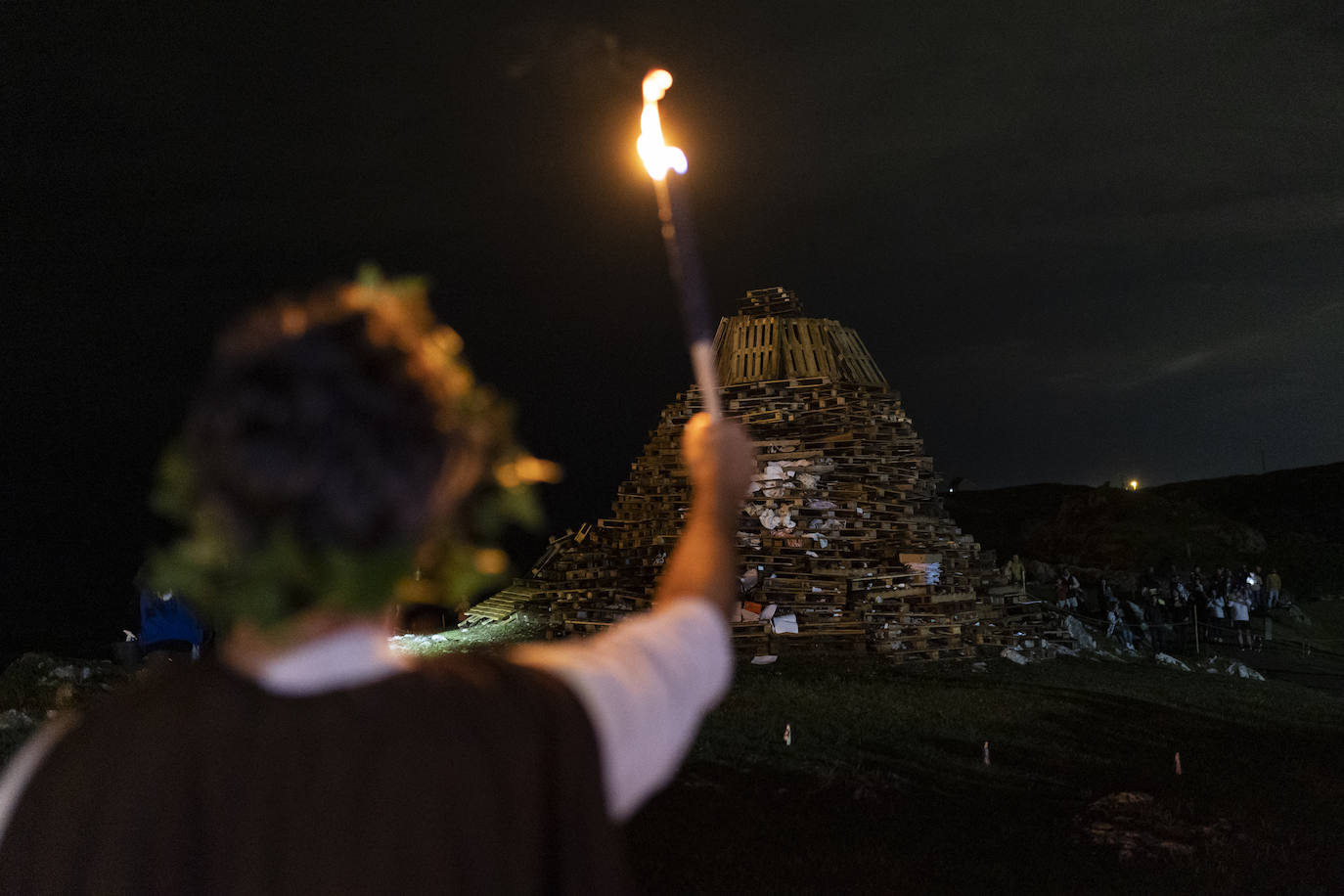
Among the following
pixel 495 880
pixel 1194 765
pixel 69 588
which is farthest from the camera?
pixel 69 588

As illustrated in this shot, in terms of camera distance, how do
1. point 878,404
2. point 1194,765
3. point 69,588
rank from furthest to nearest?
point 69,588
point 878,404
point 1194,765

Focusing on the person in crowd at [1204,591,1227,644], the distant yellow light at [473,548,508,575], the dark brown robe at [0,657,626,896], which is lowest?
the person in crowd at [1204,591,1227,644]

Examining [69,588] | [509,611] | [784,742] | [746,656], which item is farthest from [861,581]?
[69,588]

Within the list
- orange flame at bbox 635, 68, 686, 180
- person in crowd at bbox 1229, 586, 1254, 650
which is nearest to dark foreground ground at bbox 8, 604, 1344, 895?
orange flame at bbox 635, 68, 686, 180

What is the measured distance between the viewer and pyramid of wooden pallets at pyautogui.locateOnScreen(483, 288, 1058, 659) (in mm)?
17516

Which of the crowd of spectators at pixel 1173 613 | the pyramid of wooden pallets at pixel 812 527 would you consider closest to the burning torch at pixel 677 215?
the pyramid of wooden pallets at pixel 812 527

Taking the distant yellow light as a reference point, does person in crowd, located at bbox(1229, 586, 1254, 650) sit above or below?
below

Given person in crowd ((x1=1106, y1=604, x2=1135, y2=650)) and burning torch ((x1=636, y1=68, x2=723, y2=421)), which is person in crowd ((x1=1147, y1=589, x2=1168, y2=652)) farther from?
burning torch ((x1=636, y1=68, x2=723, y2=421))

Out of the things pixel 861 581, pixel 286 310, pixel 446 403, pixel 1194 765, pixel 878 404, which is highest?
pixel 878 404

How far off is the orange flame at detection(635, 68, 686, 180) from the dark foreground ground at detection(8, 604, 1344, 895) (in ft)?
17.1

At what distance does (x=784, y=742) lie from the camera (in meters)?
10.4

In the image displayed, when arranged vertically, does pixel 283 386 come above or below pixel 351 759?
above

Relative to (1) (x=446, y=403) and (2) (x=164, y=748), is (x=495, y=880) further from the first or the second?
Result: (1) (x=446, y=403)

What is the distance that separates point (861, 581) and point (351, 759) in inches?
676
